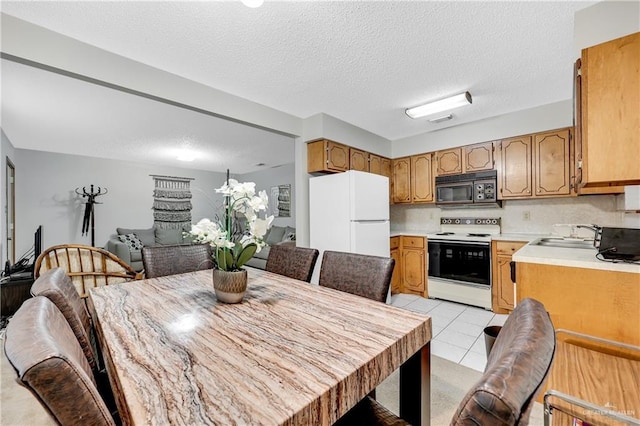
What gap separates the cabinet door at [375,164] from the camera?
3967mm

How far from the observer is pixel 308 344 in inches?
33.0

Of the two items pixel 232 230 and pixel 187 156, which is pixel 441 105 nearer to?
pixel 232 230

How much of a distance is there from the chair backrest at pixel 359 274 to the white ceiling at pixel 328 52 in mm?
1484

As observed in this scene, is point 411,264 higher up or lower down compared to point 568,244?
lower down

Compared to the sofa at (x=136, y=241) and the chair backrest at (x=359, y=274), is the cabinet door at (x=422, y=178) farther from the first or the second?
the sofa at (x=136, y=241)

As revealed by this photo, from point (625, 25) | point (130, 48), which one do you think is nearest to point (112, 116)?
point (130, 48)

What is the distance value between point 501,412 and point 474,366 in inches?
82.4

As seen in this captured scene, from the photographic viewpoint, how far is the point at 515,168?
10.9ft

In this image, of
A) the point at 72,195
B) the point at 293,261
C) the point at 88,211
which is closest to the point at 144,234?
the point at 88,211

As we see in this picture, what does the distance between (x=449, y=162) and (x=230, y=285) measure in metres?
3.58

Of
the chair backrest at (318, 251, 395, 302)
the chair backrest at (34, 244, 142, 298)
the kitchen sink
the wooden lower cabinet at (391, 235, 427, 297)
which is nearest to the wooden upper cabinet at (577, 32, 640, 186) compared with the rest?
the kitchen sink

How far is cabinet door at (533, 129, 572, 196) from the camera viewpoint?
3.01m

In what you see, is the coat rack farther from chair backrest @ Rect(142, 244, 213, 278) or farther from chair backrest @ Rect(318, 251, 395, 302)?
chair backrest @ Rect(318, 251, 395, 302)

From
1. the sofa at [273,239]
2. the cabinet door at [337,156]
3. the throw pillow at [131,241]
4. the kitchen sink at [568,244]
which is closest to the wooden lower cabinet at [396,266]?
the cabinet door at [337,156]
